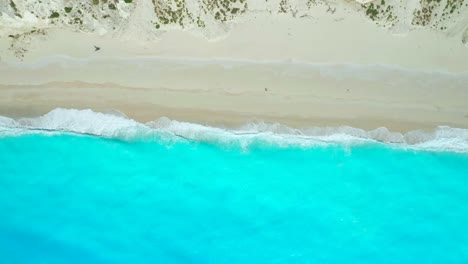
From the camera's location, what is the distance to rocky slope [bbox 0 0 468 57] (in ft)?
29.1

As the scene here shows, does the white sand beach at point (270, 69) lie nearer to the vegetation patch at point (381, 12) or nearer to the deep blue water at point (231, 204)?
the vegetation patch at point (381, 12)

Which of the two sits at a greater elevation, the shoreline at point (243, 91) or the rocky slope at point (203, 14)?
the rocky slope at point (203, 14)

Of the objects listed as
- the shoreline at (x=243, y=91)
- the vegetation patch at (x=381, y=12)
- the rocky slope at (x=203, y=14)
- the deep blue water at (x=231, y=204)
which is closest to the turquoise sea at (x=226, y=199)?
the deep blue water at (x=231, y=204)

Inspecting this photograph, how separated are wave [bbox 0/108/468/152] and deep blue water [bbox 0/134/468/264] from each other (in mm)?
152

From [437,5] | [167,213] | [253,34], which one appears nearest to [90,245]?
[167,213]

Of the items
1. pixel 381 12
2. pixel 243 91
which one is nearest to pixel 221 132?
pixel 243 91

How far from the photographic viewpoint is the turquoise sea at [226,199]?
28.1ft

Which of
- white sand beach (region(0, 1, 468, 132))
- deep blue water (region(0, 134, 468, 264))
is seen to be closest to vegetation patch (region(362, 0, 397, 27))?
white sand beach (region(0, 1, 468, 132))

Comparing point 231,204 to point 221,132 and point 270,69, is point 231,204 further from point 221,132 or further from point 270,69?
point 270,69

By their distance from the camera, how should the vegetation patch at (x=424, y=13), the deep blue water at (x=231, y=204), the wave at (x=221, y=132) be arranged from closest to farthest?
the deep blue water at (x=231, y=204)
the vegetation patch at (x=424, y=13)
the wave at (x=221, y=132)

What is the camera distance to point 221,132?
9125mm

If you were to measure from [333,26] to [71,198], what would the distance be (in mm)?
5697

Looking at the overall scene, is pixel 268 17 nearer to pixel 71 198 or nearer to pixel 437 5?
pixel 437 5

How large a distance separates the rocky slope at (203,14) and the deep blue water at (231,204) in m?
2.19
